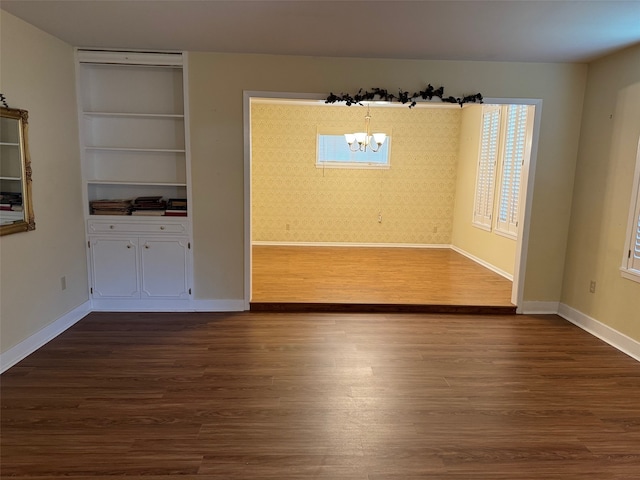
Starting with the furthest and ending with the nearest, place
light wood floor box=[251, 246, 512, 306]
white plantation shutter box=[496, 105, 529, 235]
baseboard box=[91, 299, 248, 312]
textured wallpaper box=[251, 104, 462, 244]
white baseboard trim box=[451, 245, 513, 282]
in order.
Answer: textured wallpaper box=[251, 104, 462, 244] → white baseboard trim box=[451, 245, 513, 282] → white plantation shutter box=[496, 105, 529, 235] → light wood floor box=[251, 246, 512, 306] → baseboard box=[91, 299, 248, 312]

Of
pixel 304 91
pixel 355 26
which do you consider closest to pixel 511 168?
pixel 304 91

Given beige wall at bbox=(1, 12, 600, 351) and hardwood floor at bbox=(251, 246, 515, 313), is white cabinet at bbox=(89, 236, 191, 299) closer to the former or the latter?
beige wall at bbox=(1, 12, 600, 351)

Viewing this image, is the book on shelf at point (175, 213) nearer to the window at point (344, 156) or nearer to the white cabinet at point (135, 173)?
the white cabinet at point (135, 173)

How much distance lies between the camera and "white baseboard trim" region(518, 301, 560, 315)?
465cm

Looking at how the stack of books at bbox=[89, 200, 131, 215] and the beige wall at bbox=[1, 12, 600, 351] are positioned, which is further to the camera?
the stack of books at bbox=[89, 200, 131, 215]

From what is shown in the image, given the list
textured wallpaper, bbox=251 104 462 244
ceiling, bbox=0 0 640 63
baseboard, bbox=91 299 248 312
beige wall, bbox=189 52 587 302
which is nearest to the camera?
ceiling, bbox=0 0 640 63

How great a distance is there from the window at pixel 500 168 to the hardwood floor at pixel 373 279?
0.80 meters

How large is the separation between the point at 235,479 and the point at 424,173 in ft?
22.4

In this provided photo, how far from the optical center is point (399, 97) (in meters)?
4.23

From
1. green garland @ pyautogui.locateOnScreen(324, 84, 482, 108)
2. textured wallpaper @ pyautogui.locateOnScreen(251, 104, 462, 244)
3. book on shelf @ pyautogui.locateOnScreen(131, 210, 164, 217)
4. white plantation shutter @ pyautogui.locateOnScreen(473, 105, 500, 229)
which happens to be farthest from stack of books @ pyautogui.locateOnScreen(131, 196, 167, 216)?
white plantation shutter @ pyautogui.locateOnScreen(473, 105, 500, 229)

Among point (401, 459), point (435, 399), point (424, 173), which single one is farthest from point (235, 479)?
point (424, 173)

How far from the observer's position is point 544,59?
4.13 meters

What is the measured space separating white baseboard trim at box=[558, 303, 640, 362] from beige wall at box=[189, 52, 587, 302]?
67 cm

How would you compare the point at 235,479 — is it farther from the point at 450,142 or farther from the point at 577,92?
the point at 450,142
